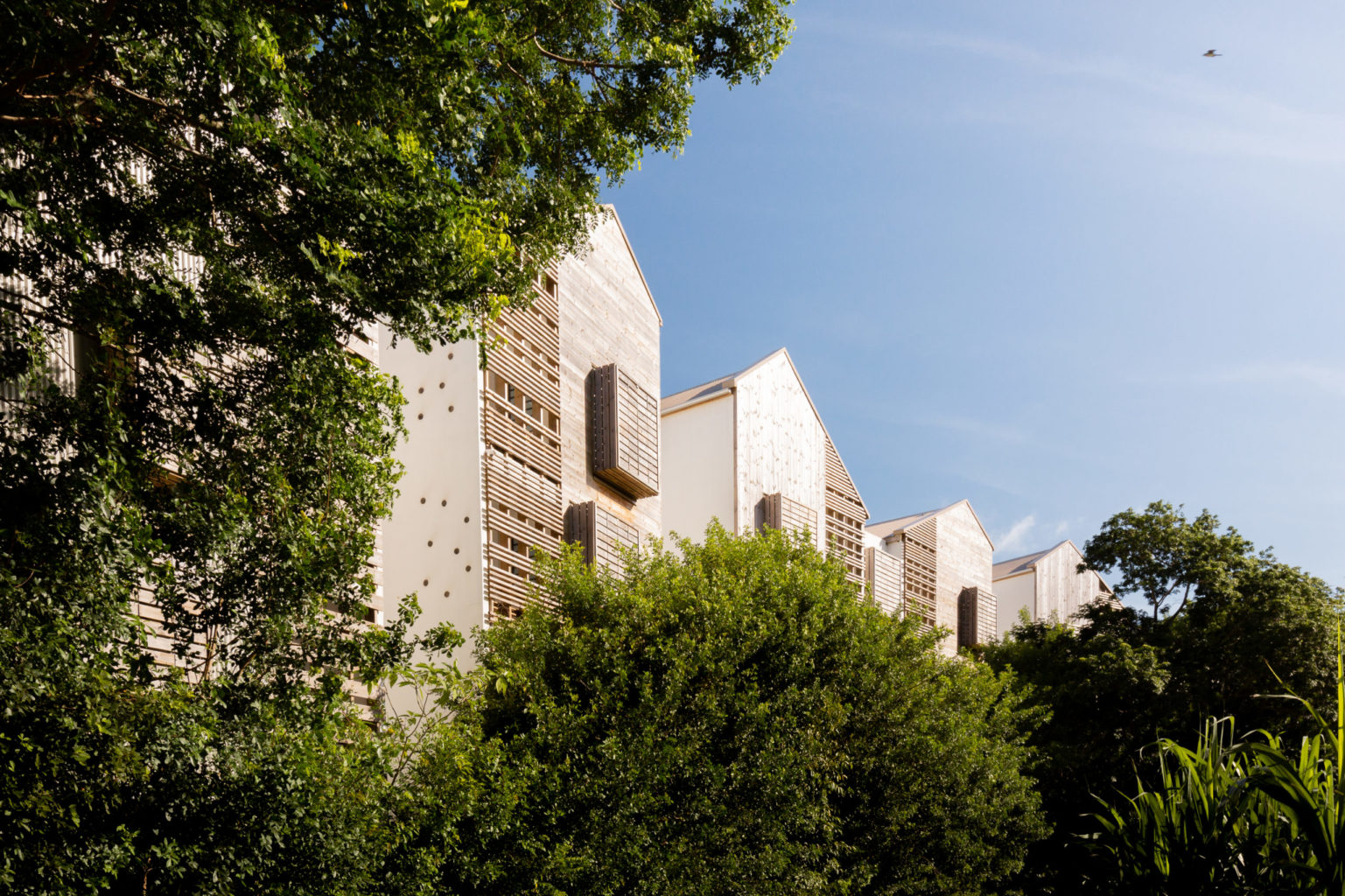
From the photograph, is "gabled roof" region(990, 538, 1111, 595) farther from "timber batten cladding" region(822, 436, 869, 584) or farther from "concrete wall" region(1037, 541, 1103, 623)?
"timber batten cladding" region(822, 436, 869, 584)

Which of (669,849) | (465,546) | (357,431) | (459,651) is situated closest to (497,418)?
(465,546)

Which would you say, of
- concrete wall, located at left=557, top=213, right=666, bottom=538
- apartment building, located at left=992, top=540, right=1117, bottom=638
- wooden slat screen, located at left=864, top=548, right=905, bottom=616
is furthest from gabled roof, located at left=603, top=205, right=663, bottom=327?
apartment building, located at left=992, top=540, right=1117, bottom=638

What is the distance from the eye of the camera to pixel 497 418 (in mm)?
17453

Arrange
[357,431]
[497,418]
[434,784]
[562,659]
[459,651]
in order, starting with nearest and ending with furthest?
1. [357,431]
2. [434,784]
3. [562,659]
4. [459,651]
5. [497,418]

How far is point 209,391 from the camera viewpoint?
8.38m

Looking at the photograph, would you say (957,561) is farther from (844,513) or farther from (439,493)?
(439,493)

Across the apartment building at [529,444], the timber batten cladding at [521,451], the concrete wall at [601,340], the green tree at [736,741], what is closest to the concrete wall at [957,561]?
the green tree at [736,741]

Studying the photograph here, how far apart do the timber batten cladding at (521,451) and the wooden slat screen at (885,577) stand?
13.3 meters

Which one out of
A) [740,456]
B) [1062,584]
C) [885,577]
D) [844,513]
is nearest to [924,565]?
[885,577]

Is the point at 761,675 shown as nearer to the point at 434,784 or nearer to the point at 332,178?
the point at 434,784

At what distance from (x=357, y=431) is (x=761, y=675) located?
9.10 m

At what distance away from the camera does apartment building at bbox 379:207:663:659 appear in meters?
16.6

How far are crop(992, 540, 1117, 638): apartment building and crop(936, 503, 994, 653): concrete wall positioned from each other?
3.21m

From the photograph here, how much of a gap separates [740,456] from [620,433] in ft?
16.3
